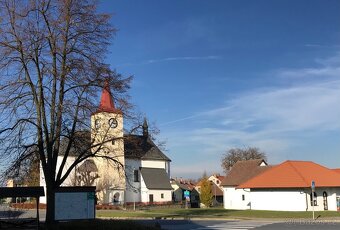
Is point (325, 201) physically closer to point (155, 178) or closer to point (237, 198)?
point (237, 198)

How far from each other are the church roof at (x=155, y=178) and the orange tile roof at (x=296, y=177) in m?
38.9

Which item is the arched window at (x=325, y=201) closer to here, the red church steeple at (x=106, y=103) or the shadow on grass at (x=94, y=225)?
the red church steeple at (x=106, y=103)

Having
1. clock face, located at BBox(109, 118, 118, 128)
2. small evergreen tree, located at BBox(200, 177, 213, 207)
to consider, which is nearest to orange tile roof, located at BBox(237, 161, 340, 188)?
small evergreen tree, located at BBox(200, 177, 213, 207)

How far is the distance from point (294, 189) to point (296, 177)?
4.97ft

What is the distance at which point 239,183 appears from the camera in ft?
226

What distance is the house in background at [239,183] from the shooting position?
6550cm

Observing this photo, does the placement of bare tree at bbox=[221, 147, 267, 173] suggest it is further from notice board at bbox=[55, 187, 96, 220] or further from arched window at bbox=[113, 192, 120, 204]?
notice board at bbox=[55, 187, 96, 220]

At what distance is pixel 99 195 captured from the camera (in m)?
82.6

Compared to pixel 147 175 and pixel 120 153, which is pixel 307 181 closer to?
pixel 120 153

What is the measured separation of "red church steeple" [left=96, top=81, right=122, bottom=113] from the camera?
24644mm

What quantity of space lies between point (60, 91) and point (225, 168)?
9169 centimetres

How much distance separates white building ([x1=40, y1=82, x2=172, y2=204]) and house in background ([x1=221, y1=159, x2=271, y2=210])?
1336 cm

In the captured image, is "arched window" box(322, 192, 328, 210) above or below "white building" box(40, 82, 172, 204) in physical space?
below

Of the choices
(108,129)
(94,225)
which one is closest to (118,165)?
(108,129)
